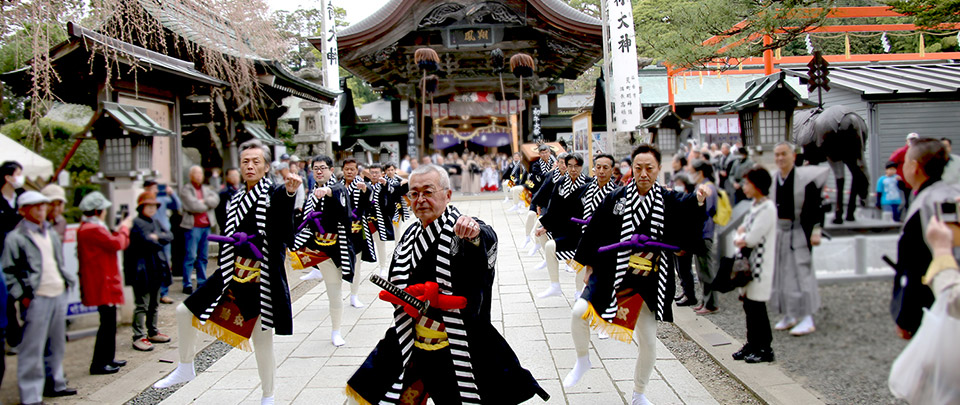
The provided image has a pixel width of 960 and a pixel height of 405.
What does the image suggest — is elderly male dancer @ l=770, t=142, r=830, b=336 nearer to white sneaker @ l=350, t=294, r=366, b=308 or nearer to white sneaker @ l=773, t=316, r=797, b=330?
white sneaker @ l=773, t=316, r=797, b=330

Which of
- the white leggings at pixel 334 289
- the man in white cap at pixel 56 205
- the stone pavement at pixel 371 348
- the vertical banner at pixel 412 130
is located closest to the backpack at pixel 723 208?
the stone pavement at pixel 371 348

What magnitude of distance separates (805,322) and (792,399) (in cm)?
45

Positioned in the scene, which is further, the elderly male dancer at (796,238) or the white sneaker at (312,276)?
the white sneaker at (312,276)

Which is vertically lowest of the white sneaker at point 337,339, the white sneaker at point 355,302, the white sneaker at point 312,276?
the white sneaker at point 337,339

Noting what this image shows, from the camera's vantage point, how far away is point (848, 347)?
2.76 metres

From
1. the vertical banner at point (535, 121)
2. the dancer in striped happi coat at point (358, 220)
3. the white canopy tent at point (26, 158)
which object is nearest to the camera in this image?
the white canopy tent at point (26, 158)

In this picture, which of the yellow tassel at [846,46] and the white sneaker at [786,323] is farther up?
the yellow tassel at [846,46]

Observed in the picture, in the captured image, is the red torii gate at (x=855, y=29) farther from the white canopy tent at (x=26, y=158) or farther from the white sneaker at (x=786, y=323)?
the white canopy tent at (x=26, y=158)

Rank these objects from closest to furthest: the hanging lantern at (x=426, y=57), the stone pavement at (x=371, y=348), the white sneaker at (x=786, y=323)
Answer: the white sneaker at (x=786, y=323) < the stone pavement at (x=371, y=348) < the hanging lantern at (x=426, y=57)

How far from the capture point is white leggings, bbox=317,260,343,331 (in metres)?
5.12

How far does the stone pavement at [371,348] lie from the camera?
13.0 feet

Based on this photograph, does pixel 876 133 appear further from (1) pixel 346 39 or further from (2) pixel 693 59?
(1) pixel 346 39

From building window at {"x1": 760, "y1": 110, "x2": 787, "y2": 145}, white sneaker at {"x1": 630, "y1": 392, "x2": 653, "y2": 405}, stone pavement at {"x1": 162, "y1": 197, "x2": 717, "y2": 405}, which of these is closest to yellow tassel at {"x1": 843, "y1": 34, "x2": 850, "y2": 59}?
building window at {"x1": 760, "y1": 110, "x2": 787, "y2": 145}

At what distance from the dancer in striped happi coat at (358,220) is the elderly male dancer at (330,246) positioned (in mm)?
798
